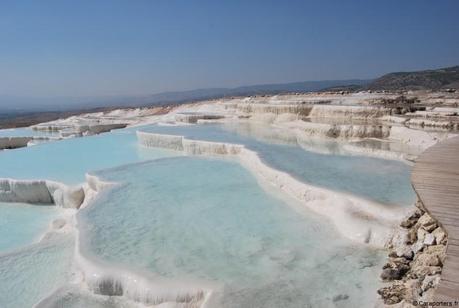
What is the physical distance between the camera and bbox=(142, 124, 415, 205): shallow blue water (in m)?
5.23

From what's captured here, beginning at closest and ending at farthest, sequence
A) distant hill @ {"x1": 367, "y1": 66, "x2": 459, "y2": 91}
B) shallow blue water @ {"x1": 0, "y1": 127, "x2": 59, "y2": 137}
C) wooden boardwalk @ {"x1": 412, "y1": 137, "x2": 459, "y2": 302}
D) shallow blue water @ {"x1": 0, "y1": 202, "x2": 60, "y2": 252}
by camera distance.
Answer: wooden boardwalk @ {"x1": 412, "y1": 137, "x2": 459, "y2": 302}
shallow blue water @ {"x1": 0, "y1": 202, "x2": 60, "y2": 252}
shallow blue water @ {"x1": 0, "y1": 127, "x2": 59, "y2": 137}
distant hill @ {"x1": 367, "y1": 66, "x2": 459, "y2": 91}

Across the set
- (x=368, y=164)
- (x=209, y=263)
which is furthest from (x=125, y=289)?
(x=368, y=164)

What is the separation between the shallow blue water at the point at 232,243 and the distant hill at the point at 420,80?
3137cm

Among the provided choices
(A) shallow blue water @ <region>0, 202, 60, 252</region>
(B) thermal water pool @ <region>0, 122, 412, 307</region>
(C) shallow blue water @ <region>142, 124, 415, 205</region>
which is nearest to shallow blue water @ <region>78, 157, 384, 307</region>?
(B) thermal water pool @ <region>0, 122, 412, 307</region>

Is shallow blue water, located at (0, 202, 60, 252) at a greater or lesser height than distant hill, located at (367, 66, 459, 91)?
lesser

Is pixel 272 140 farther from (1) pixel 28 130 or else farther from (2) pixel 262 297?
(1) pixel 28 130

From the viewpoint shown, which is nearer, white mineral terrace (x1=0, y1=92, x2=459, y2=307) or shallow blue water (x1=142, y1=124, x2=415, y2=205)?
white mineral terrace (x1=0, y1=92, x2=459, y2=307)

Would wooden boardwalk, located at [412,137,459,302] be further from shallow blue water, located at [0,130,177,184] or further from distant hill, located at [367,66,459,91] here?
distant hill, located at [367,66,459,91]

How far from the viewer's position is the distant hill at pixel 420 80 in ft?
116

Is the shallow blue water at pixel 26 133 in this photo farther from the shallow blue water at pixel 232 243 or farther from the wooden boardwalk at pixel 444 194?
the wooden boardwalk at pixel 444 194

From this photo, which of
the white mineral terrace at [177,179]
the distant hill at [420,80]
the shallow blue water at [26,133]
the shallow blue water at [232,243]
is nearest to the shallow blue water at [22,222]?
the white mineral terrace at [177,179]

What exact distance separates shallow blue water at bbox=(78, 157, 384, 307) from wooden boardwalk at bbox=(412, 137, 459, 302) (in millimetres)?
752

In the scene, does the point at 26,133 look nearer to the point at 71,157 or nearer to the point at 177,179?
the point at 71,157

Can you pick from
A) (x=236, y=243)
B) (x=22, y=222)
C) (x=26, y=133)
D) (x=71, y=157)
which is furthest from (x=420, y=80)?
(x=236, y=243)
